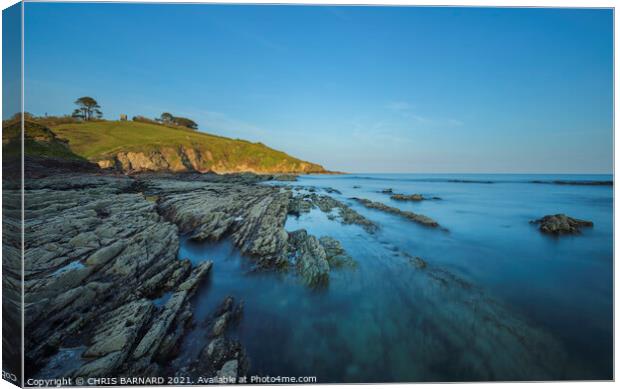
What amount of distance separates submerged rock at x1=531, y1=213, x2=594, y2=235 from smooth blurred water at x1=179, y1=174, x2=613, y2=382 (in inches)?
8.6

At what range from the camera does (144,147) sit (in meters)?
7.94

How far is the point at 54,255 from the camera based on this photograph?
7.97ft

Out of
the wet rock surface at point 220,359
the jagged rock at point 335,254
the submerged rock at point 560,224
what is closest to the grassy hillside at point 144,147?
the wet rock surface at point 220,359

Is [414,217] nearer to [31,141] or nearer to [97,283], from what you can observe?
[97,283]

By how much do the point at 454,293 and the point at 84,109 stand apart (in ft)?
22.0

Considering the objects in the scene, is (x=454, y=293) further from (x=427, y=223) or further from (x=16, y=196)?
(x=16, y=196)

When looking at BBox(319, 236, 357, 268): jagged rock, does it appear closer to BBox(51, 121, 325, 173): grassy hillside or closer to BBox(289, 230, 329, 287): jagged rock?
BBox(289, 230, 329, 287): jagged rock

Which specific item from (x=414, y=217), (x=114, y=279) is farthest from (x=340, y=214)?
(x=114, y=279)

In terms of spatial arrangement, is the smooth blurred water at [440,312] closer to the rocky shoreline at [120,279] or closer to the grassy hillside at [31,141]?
the rocky shoreline at [120,279]

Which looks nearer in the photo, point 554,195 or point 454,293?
point 454,293

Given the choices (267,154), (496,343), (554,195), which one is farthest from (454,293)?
(267,154)

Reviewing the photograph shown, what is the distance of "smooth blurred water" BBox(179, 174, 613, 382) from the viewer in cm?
214

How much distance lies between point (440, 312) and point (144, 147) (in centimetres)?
1003

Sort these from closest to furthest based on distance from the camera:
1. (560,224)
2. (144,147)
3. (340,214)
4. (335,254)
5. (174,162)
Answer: (335,254) < (560,224) < (144,147) < (340,214) < (174,162)
